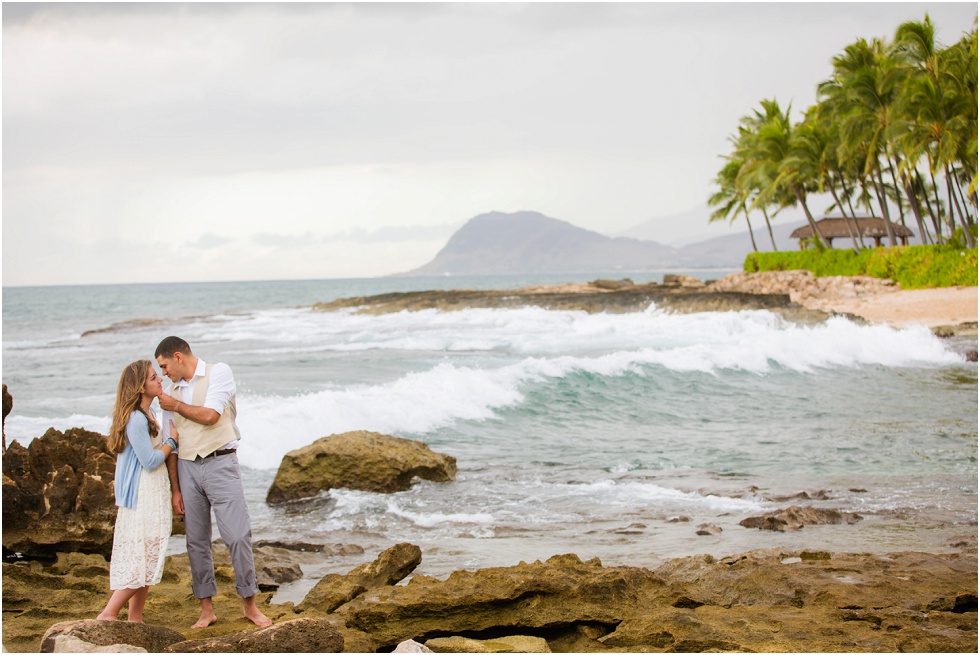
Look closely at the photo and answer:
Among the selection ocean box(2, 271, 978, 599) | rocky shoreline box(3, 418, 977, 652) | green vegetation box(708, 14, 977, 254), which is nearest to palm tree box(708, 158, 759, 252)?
green vegetation box(708, 14, 977, 254)

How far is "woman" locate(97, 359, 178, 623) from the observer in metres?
4.25

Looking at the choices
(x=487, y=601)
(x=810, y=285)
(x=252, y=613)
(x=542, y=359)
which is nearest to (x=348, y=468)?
(x=252, y=613)

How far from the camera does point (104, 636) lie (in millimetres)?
3783

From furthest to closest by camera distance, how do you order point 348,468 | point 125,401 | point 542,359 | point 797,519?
point 542,359 → point 348,468 → point 797,519 → point 125,401

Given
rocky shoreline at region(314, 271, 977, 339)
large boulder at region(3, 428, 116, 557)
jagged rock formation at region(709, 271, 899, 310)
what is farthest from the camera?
jagged rock formation at region(709, 271, 899, 310)

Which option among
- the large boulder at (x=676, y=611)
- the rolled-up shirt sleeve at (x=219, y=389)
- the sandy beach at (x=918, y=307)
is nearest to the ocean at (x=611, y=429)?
the large boulder at (x=676, y=611)

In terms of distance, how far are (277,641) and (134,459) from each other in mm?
1207

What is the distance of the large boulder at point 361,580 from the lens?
490 cm

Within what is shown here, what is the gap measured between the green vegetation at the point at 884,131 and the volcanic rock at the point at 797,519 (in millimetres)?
21787

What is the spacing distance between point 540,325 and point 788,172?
1680 cm

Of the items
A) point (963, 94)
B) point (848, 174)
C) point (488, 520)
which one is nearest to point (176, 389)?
point (488, 520)

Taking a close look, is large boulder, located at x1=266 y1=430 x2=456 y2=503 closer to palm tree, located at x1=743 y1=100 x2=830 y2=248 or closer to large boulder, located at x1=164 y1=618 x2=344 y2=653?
large boulder, located at x1=164 y1=618 x2=344 y2=653

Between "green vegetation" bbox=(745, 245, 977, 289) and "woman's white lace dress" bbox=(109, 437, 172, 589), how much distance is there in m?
28.6

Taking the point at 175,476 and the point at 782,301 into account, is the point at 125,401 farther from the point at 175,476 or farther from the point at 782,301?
the point at 782,301
